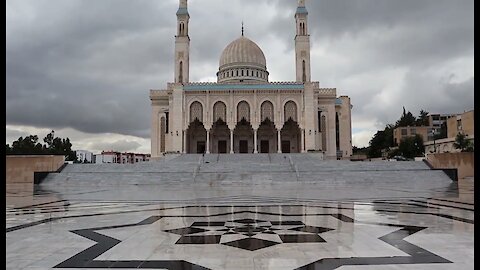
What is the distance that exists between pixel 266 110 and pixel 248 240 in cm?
2470

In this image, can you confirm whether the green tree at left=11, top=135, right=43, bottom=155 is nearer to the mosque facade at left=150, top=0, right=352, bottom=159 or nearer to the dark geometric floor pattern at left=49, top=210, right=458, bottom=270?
the mosque facade at left=150, top=0, right=352, bottom=159

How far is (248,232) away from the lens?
14.8 ft

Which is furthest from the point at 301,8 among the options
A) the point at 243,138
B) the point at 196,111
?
the point at 196,111

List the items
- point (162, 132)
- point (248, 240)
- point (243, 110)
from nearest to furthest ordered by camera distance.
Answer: point (248, 240) → point (243, 110) → point (162, 132)

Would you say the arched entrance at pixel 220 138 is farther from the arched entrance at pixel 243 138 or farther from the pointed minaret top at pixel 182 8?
the pointed minaret top at pixel 182 8

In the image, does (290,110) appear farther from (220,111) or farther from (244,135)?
(220,111)

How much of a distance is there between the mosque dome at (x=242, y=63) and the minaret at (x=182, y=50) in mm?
3869

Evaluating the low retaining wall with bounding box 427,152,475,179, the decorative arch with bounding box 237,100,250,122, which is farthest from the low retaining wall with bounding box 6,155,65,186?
the low retaining wall with bounding box 427,152,475,179

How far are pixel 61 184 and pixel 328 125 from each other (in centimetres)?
1977

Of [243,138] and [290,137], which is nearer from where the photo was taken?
[243,138]

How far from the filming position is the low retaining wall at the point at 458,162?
16.8 meters

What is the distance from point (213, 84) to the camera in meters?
28.7

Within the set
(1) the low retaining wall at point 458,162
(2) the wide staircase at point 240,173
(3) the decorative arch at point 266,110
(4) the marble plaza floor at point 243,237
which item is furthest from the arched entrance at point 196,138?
(4) the marble plaza floor at point 243,237
